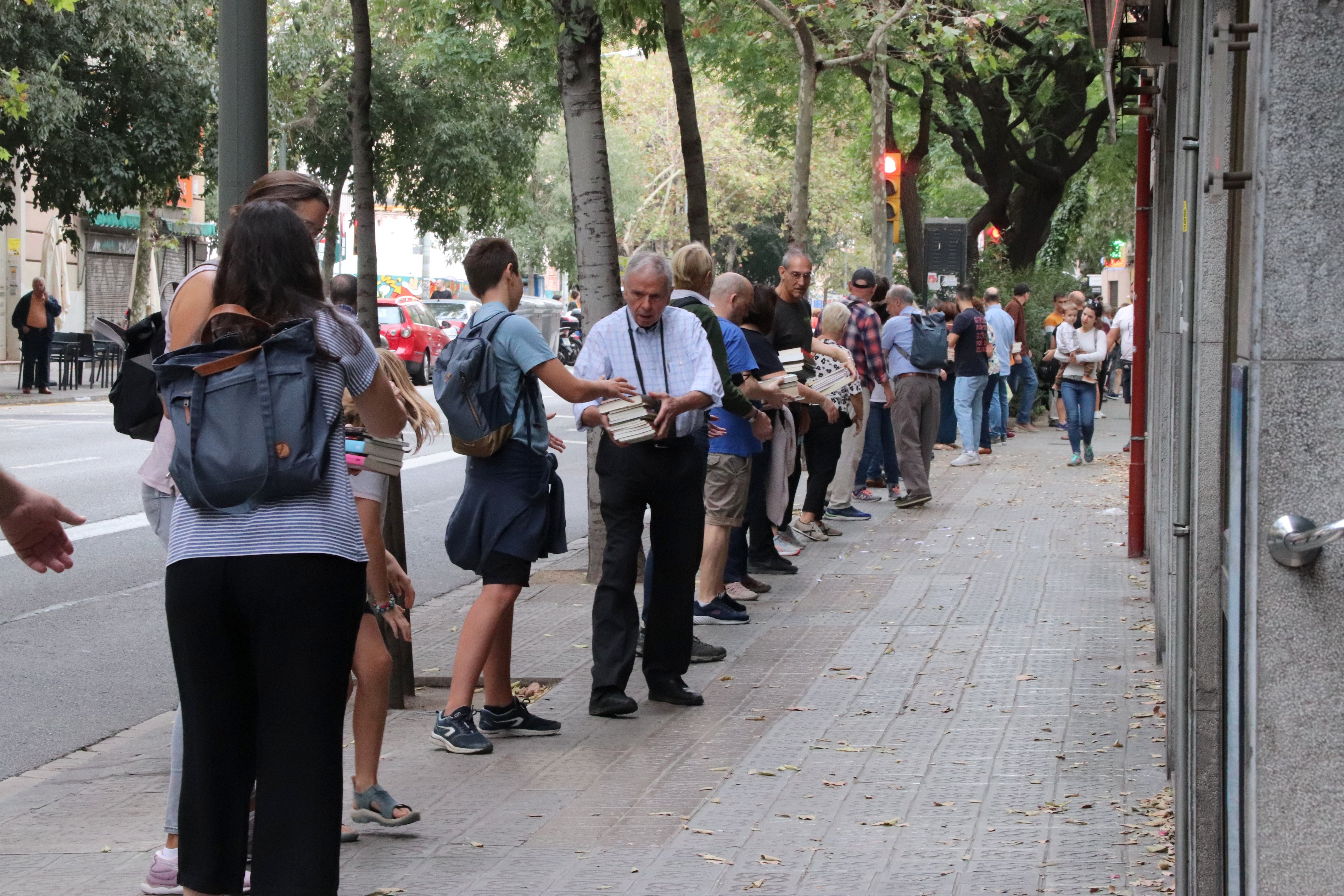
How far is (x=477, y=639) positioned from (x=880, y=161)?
14665 millimetres

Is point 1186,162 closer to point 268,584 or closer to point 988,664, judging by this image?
point 268,584

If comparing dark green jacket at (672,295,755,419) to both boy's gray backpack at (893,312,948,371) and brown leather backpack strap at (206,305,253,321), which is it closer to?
brown leather backpack strap at (206,305,253,321)

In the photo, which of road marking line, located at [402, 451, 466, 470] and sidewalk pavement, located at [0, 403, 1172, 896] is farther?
road marking line, located at [402, 451, 466, 470]

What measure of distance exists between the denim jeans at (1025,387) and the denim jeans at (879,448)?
26.7 feet

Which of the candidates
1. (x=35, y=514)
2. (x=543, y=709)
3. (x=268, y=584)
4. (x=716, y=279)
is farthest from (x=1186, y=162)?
(x=716, y=279)

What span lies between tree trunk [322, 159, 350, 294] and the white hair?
10264 millimetres

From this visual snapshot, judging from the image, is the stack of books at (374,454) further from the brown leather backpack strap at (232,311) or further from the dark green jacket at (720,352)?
the dark green jacket at (720,352)

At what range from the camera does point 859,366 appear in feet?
42.3

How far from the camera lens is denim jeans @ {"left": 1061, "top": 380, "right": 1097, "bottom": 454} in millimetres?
17375

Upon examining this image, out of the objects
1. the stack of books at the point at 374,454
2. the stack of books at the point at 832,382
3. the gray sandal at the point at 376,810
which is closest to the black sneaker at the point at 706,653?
the stack of books at the point at 374,454

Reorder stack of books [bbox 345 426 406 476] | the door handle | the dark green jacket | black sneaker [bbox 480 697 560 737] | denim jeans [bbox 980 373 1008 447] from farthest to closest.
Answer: denim jeans [bbox 980 373 1008 447] < the dark green jacket < black sneaker [bbox 480 697 560 737] < stack of books [bbox 345 426 406 476] < the door handle

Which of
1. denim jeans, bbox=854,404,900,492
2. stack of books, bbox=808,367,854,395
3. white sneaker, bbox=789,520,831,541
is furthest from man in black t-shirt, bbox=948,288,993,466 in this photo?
stack of books, bbox=808,367,854,395

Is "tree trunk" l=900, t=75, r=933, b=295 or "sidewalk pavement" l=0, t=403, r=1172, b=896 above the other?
"tree trunk" l=900, t=75, r=933, b=295

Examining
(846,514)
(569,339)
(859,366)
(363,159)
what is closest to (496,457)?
(363,159)
